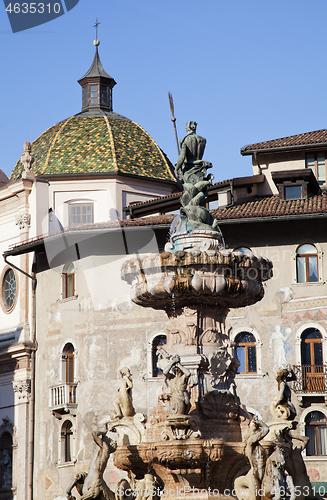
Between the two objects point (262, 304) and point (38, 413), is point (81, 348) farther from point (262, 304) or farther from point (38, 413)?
point (262, 304)

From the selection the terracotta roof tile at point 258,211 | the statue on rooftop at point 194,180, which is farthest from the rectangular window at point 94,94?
the statue on rooftop at point 194,180

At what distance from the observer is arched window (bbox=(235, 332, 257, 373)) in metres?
28.9

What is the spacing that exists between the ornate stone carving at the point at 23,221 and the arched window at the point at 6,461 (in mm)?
7818

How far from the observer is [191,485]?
13.0m

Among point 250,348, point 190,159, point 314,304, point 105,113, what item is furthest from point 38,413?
point 190,159

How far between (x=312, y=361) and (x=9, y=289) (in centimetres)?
1327

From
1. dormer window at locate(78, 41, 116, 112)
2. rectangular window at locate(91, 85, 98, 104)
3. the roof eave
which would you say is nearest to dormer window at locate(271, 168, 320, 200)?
the roof eave

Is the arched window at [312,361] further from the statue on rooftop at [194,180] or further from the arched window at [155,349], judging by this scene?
the statue on rooftop at [194,180]

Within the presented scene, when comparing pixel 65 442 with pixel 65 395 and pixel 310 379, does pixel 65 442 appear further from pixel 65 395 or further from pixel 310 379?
pixel 310 379

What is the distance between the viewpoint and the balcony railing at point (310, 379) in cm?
2773

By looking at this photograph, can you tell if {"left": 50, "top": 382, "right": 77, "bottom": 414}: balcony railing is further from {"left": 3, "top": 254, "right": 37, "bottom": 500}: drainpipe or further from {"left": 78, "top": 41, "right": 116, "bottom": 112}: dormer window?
{"left": 78, "top": 41, "right": 116, "bottom": 112}: dormer window

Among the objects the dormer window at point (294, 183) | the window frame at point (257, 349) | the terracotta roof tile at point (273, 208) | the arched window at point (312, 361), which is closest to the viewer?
the arched window at point (312, 361)

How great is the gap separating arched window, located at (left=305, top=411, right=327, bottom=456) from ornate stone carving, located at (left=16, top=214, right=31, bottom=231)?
45.6 feet

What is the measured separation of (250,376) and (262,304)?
7.78ft
